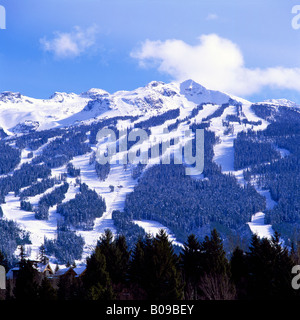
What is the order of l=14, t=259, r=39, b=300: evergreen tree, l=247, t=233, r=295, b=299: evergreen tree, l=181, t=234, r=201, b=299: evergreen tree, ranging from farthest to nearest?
l=181, t=234, r=201, b=299: evergreen tree
l=247, t=233, r=295, b=299: evergreen tree
l=14, t=259, r=39, b=300: evergreen tree

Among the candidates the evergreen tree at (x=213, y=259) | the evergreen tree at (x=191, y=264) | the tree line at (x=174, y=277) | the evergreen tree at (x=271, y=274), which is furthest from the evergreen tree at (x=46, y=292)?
the evergreen tree at (x=271, y=274)

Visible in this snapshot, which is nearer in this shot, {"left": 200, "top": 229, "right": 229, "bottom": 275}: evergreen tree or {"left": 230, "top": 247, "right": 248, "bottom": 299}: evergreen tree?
{"left": 200, "top": 229, "right": 229, "bottom": 275}: evergreen tree

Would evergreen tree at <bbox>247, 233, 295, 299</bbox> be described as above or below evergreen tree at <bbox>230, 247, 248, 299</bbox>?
above

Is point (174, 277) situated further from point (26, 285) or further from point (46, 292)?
point (26, 285)

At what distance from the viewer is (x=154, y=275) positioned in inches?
1560

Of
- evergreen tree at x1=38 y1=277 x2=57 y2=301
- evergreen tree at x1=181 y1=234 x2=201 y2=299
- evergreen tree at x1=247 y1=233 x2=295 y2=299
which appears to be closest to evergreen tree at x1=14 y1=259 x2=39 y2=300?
evergreen tree at x1=38 y1=277 x2=57 y2=301

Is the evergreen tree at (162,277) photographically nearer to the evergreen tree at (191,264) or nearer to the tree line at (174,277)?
the tree line at (174,277)

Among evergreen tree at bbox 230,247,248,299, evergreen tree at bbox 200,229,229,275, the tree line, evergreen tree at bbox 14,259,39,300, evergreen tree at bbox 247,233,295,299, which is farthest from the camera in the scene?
evergreen tree at bbox 230,247,248,299

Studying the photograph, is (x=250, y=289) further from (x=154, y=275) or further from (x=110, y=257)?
(x=110, y=257)

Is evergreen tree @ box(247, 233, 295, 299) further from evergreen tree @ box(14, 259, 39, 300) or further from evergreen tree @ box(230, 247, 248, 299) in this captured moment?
evergreen tree @ box(14, 259, 39, 300)

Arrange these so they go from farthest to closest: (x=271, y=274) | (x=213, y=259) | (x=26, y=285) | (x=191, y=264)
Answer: (x=191, y=264), (x=213, y=259), (x=271, y=274), (x=26, y=285)

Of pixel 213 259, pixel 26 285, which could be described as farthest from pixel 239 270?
pixel 26 285

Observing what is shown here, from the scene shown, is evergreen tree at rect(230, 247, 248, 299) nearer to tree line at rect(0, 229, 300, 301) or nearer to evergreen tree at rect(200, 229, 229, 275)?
tree line at rect(0, 229, 300, 301)
